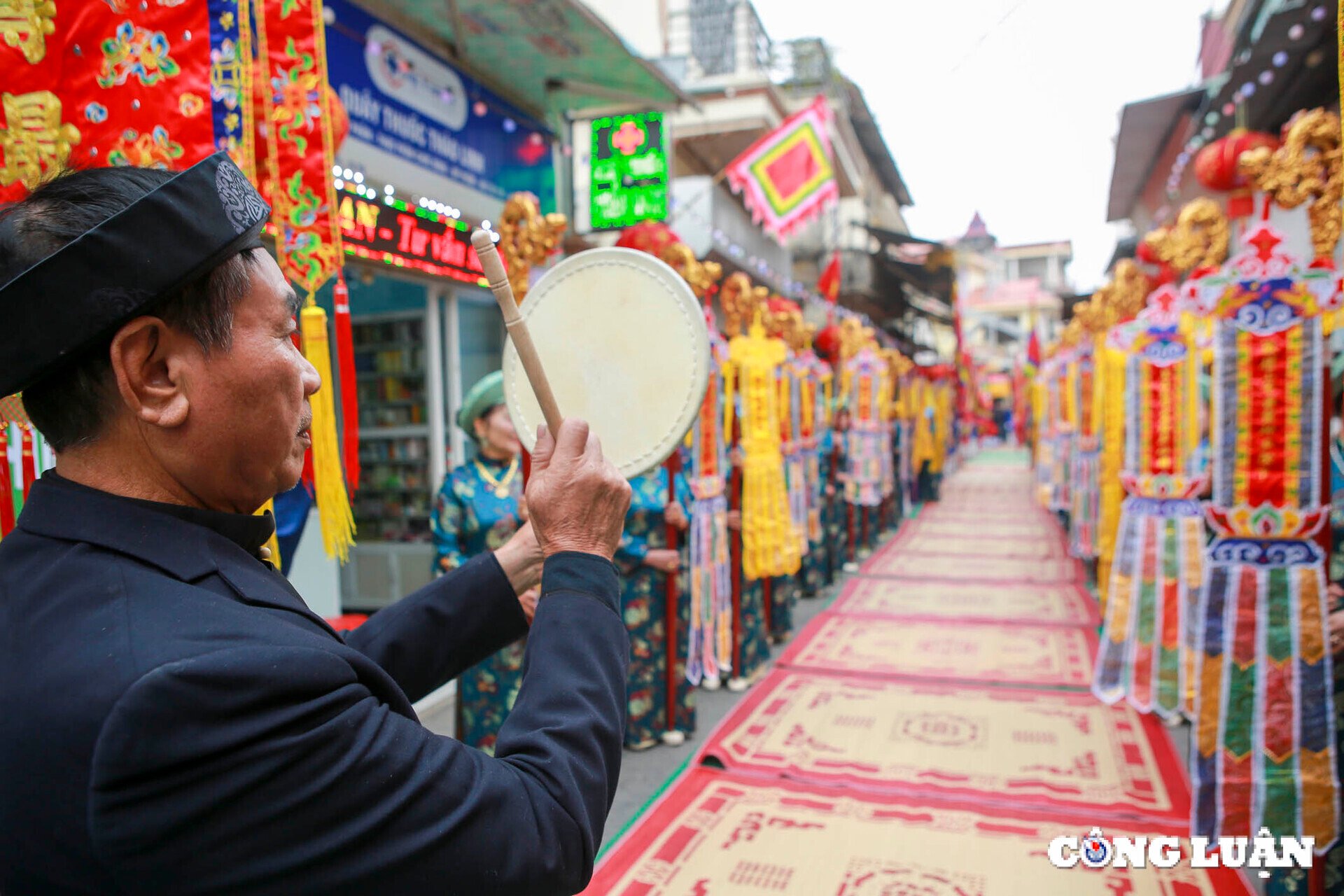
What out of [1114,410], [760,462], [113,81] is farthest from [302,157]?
[1114,410]

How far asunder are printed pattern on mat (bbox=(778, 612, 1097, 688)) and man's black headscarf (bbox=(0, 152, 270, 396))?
413 centimetres

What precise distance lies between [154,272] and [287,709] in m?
0.37

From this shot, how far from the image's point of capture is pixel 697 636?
356 centimetres

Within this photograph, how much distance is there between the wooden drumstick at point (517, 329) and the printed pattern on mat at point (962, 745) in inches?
98.4

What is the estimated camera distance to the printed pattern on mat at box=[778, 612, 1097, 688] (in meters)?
4.29

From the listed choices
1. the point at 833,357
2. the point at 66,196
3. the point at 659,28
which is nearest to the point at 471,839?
the point at 66,196

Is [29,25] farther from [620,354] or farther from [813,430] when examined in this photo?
[813,430]

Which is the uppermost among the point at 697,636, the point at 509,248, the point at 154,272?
the point at 509,248

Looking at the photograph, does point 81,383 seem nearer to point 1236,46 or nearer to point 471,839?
point 471,839

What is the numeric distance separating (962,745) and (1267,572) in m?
1.51

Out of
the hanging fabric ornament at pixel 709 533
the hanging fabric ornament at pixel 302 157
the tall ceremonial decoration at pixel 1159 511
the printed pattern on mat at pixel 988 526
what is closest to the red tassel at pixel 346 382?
the hanging fabric ornament at pixel 302 157

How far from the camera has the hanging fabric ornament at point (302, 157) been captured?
138 centimetres

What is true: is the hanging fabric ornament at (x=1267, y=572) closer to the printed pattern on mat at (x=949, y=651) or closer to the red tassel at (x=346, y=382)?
the printed pattern on mat at (x=949, y=651)

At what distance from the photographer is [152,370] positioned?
27.5 inches
